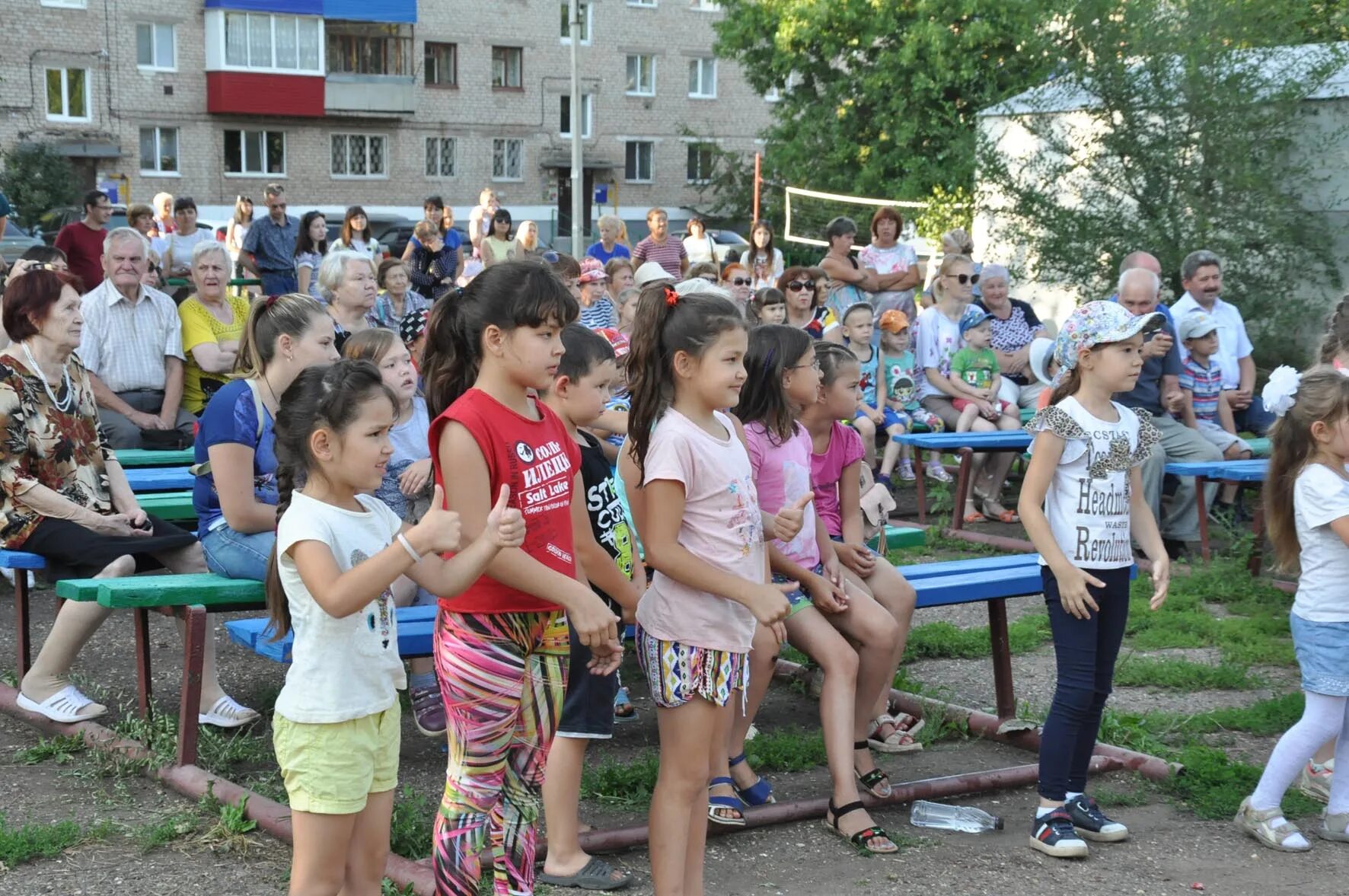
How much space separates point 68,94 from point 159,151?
2857 mm

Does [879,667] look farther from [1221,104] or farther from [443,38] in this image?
[443,38]

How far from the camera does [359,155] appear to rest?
4591cm

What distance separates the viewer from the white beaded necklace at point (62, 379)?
18.8 feet

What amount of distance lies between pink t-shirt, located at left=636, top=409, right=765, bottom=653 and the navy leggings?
48.6 inches

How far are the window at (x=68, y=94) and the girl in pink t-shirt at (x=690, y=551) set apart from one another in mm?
40671

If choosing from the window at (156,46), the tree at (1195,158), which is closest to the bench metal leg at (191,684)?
the tree at (1195,158)

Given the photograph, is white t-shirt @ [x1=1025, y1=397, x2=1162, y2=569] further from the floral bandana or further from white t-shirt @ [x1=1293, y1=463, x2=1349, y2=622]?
white t-shirt @ [x1=1293, y1=463, x2=1349, y2=622]

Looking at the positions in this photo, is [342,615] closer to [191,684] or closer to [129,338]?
[191,684]

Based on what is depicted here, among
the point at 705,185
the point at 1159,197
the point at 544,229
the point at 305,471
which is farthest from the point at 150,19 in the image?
the point at 305,471

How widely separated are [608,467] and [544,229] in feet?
140

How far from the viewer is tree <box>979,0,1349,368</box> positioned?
11.8 m

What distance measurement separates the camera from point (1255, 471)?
8469mm

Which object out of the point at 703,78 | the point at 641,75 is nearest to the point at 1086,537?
the point at 641,75

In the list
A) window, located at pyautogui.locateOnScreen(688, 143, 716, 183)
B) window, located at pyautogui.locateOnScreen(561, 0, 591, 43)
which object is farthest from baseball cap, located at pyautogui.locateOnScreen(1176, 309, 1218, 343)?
window, located at pyautogui.locateOnScreen(561, 0, 591, 43)
